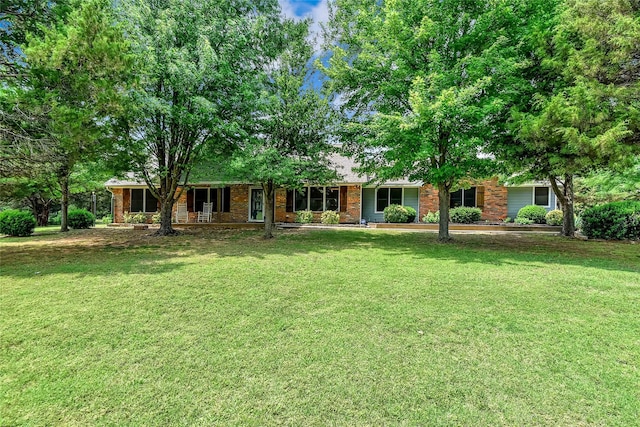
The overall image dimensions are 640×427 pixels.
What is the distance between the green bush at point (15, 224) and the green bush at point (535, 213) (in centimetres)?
2466

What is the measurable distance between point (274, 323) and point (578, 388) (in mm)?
3242

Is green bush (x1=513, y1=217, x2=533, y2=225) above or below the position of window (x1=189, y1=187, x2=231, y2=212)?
below

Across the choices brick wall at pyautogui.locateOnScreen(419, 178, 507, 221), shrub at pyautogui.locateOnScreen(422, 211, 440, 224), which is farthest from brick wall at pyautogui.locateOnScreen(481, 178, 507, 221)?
shrub at pyautogui.locateOnScreen(422, 211, 440, 224)

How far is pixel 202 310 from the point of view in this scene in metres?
4.53

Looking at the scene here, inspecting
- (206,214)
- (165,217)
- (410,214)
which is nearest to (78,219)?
(206,214)

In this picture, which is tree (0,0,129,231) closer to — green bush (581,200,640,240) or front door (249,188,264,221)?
front door (249,188,264,221)

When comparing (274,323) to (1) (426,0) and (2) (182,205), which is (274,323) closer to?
(1) (426,0)

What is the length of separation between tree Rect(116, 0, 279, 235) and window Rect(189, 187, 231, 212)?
769cm

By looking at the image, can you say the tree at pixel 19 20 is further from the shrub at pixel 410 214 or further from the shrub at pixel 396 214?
the shrub at pixel 410 214

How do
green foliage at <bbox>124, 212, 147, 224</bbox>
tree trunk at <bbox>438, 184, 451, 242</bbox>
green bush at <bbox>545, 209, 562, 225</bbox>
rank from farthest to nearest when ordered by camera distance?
green foliage at <bbox>124, 212, 147, 224</bbox>
green bush at <bbox>545, 209, 562, 225</bbox>
tree trunk at <bbox>438, 184, 451, 242</bbox>

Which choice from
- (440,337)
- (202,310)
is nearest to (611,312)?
(440,337)

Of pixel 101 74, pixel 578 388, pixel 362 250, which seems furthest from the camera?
pixel 362 250

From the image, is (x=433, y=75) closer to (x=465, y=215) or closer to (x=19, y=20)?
(x=465, y=215)

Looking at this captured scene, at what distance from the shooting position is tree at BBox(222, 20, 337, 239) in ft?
34.1
